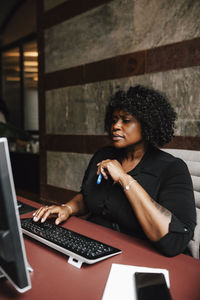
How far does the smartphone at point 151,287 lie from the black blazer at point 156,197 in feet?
0.73

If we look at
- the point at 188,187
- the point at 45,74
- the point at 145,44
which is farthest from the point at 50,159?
the point at 188,187

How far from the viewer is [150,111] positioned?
4.90 ft

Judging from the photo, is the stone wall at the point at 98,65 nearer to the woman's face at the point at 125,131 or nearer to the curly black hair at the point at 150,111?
the curly black hair at the point at 150,111

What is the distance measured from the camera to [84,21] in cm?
317

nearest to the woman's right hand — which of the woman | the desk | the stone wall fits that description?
the woman

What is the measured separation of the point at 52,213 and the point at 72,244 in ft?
1.24

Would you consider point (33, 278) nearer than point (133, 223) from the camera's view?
Yes

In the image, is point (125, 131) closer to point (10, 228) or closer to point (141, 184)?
point (141, 184)

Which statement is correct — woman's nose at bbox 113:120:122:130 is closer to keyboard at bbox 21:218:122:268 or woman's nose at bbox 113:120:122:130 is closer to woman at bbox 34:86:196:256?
woman at bbox 34:86:196:256

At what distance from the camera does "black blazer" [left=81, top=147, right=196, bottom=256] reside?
3.46ft

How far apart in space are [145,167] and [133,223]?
0.95 ft

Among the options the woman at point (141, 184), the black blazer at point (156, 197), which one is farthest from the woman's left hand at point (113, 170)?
the black blazer at point (156, 197)

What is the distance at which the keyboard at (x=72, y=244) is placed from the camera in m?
0.87

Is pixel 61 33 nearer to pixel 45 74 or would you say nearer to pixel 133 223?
pixel 45 74
